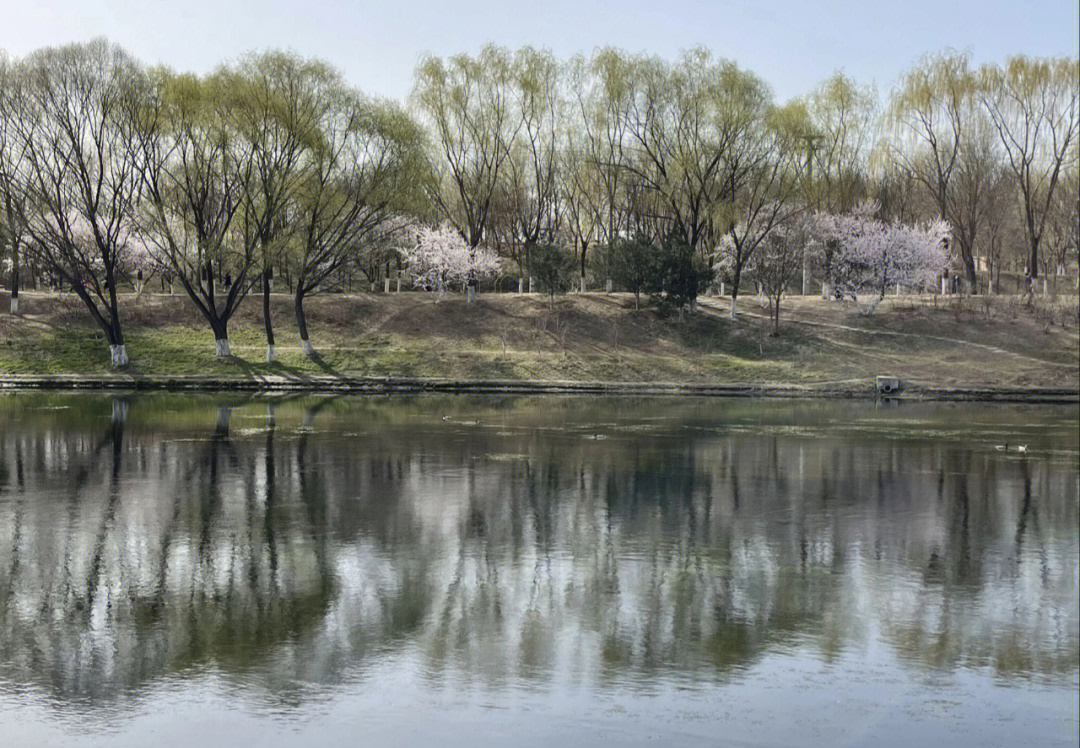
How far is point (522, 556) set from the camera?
764 inches

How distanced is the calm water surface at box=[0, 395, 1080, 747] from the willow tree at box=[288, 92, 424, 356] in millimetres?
32383

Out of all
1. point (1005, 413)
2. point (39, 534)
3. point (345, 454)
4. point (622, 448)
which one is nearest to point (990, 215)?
point (1005, 413)

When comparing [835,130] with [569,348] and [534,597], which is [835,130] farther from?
[534,597]

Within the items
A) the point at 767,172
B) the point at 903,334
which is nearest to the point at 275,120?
the point at 767,172

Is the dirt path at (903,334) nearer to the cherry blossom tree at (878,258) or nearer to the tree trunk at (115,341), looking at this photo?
the cherry blossom tree at (878,258)

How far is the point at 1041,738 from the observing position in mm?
11891

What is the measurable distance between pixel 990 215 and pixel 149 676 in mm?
81743

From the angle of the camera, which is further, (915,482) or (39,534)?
(915,482)

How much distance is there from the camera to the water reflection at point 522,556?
14.2 meters

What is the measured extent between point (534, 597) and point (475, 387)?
40905 millimetres

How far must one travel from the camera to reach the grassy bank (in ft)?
200

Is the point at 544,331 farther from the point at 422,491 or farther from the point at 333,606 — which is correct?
the point at 333,606

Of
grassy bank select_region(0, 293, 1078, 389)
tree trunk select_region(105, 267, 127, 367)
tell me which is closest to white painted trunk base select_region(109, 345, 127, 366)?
tree trunk select_region(105, 267, 127, 367)

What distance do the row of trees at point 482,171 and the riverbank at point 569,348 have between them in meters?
2.36
